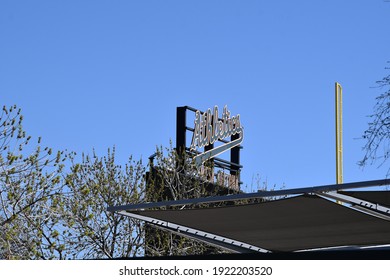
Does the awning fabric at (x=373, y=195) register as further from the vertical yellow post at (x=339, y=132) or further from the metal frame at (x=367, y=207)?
the vertical yellow post at (x=339, y=132)

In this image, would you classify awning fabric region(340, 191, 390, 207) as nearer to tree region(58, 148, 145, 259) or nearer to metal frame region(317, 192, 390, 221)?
metal frame region(317, 192, 390, 221)

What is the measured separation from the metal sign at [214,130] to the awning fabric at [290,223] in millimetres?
17996

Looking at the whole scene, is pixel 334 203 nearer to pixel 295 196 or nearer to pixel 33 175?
pixel 295 196

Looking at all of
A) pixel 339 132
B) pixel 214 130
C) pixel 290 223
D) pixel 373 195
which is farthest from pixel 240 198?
pixel 214 130

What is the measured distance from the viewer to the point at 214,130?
103 feet

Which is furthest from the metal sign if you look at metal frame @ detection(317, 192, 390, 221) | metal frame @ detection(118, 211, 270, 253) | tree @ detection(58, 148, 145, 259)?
metal frame @ detection(317, 192, 390, 221)

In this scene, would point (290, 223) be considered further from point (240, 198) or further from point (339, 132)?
point (339, 132)

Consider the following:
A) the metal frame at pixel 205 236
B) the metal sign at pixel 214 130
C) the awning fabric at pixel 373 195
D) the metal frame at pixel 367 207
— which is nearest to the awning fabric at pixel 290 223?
the metal frame at pixel 205 236

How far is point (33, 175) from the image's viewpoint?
13914 mm

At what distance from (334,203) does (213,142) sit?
75.4ft

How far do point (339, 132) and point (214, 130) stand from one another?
1223 centimetres

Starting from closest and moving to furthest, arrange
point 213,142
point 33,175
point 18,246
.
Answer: point 33,175 → point 18,246 → point 213,142
